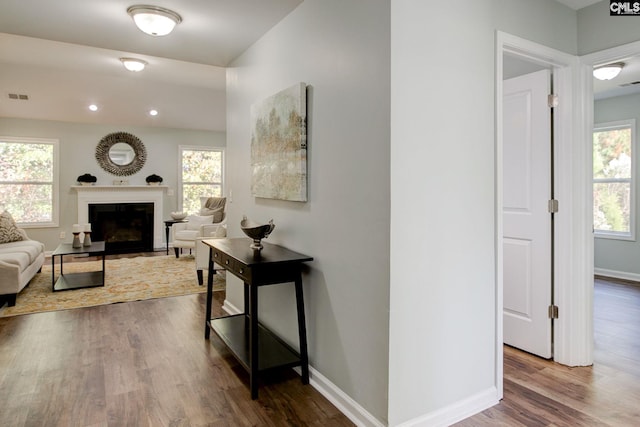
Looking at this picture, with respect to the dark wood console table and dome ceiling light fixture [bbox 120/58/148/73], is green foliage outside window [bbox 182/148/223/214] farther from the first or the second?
the dark wood console table

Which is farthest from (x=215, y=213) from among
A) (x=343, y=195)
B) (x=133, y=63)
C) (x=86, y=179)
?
(x=343, y=195)

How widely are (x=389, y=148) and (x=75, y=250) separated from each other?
4.62 metres

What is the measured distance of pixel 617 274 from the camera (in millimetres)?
5531

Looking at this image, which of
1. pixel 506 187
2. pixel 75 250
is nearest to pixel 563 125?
pixel 506 187

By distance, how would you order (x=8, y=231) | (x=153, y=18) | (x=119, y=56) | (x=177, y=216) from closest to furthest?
(x=153, y=18) < (x=119, y=56) < (x=8, y=231) < (x=177, y=216)

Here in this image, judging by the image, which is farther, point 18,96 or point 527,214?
point 18,96

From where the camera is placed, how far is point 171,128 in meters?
8.06

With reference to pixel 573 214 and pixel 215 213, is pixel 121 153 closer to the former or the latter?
pixel 215 213

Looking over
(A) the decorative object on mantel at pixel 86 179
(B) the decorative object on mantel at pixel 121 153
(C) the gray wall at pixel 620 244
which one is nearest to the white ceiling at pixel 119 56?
(B) the decorative object on mantel at pixel 121 153

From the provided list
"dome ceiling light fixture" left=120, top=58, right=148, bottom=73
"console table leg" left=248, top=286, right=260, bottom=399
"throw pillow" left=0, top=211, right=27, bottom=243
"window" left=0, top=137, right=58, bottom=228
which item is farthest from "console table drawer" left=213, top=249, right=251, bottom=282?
"window" left=0, top=137, right=58, bottom=228

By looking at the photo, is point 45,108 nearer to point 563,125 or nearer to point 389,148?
point 389,148

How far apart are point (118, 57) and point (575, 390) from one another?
5.25m

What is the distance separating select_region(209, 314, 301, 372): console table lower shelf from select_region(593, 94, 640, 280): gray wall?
16.8ft

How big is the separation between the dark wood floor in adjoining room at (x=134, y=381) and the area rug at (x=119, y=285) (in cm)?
52
